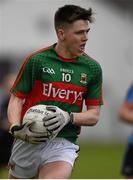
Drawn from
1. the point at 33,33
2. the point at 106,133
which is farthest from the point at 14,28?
the point at 106,133

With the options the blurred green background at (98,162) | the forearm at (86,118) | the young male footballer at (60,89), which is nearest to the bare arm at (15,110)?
the young male footballer at (60,89)

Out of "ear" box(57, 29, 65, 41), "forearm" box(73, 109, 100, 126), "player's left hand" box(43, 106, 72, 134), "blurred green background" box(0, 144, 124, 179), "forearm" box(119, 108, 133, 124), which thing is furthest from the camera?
"blurred green background" box(0, 144, 124, 179)

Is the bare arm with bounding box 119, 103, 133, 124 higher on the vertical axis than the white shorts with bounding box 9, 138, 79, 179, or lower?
lower

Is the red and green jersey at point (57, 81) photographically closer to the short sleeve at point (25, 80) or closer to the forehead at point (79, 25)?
the short sleeve at point (25, 80)

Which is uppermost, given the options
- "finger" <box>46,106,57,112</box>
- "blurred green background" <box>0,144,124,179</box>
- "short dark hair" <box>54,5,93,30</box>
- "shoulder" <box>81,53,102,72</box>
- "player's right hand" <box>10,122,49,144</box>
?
"short dark hair" <box>54,5,93,30</box>

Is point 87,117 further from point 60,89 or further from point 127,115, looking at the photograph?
point 127,115

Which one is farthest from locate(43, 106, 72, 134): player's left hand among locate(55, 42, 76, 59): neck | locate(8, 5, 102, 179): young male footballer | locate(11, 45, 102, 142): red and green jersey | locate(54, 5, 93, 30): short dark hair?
locate(54, 5, 93, 30): short dark hair

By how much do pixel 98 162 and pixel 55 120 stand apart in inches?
521

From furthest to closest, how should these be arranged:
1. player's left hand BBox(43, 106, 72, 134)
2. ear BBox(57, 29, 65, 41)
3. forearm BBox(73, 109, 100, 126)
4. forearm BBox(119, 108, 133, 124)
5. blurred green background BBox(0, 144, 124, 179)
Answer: blurred green background BBox(0, 144, 124, 179) → forearm BBox(119, 108, 133, 124) → ear BBox(57, 29, 65, 41) → forearm BBox(73, 109, 100, 126) → player's left hand BBox(43, 106, 72, 134)

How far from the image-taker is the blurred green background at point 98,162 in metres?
17.1

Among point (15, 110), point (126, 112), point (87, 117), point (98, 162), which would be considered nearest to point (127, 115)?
point (126, 112)

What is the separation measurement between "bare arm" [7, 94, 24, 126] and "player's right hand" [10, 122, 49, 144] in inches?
4.7

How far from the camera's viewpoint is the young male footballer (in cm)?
853

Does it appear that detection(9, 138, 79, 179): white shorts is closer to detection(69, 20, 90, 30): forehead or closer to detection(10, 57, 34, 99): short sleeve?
detection(10, 57, 34, 99): short sleeve
